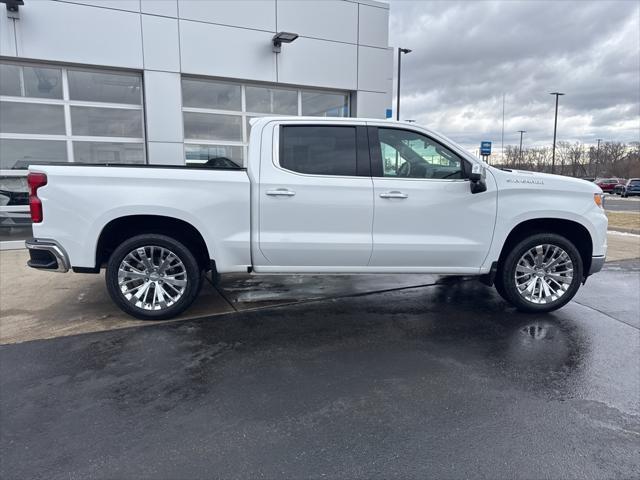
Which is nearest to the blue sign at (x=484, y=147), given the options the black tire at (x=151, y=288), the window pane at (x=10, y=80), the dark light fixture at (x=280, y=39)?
the dark light fixture at (x=280, y=39)

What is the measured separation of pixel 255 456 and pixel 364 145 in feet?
10.9

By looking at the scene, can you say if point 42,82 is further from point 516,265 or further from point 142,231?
point 516,265

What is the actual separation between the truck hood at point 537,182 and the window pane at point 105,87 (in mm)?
8140

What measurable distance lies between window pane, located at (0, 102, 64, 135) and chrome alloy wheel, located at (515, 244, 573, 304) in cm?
914

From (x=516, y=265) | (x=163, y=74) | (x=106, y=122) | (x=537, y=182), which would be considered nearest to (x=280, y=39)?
(x=163, y=74)

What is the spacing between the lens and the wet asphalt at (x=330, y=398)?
8.63 ft

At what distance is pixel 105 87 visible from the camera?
988 centimetres

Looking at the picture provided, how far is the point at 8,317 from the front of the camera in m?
5.12

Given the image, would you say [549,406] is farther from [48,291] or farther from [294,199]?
[48,291]

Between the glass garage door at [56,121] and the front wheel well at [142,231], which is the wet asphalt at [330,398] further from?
the glass garage door at [56,121]

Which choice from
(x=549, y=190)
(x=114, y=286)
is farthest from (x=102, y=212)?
(x=549, y=190)

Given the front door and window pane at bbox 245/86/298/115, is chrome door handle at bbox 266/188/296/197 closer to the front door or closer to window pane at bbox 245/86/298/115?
the front door

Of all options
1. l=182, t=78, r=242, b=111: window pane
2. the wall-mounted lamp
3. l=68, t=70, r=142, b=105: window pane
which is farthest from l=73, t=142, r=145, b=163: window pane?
the wall-mounted lamp

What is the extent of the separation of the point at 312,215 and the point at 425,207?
1189 mm
